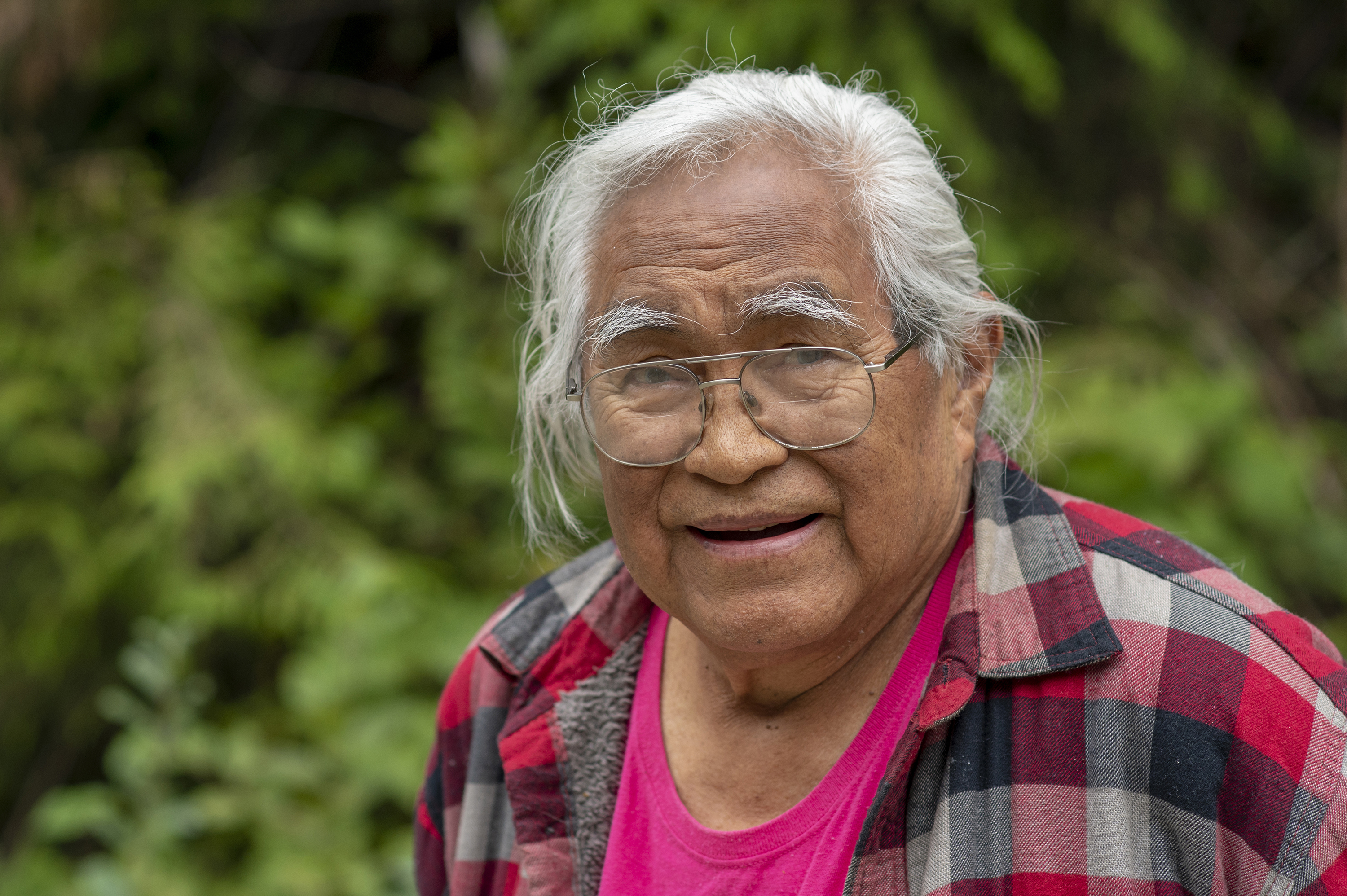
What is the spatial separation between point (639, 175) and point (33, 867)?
301 cm

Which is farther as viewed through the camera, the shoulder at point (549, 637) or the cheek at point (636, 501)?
the shoulder at point (549, 637)

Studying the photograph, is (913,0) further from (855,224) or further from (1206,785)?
(1206,785)

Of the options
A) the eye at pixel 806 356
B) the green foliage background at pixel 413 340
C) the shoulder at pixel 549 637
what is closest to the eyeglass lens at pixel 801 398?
the eye at pixel 806 356

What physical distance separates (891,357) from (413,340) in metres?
3.33

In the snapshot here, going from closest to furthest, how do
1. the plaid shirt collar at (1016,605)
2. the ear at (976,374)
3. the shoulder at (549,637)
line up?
the plaid shirt collar at (1016,605)
the ear at (976,374)
the shoulder at (549,637)

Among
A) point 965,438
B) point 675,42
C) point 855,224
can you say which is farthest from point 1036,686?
point 675,42

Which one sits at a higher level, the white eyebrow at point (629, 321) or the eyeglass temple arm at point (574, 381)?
the white eyebrow at point (629, 321)

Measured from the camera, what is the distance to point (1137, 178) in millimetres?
3861

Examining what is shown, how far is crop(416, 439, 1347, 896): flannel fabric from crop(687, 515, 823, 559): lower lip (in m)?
0.21

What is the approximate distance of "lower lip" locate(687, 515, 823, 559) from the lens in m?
1.35

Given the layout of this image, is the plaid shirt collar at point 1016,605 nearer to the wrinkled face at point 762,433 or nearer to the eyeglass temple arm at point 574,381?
the wrinkled face at point 762,433

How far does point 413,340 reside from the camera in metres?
4.38

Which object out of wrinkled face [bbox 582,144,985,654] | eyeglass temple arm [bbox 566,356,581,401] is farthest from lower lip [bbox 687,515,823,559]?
eyeglass temple arm [bbox 566,356,581,401]

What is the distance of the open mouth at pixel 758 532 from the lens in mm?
1377
